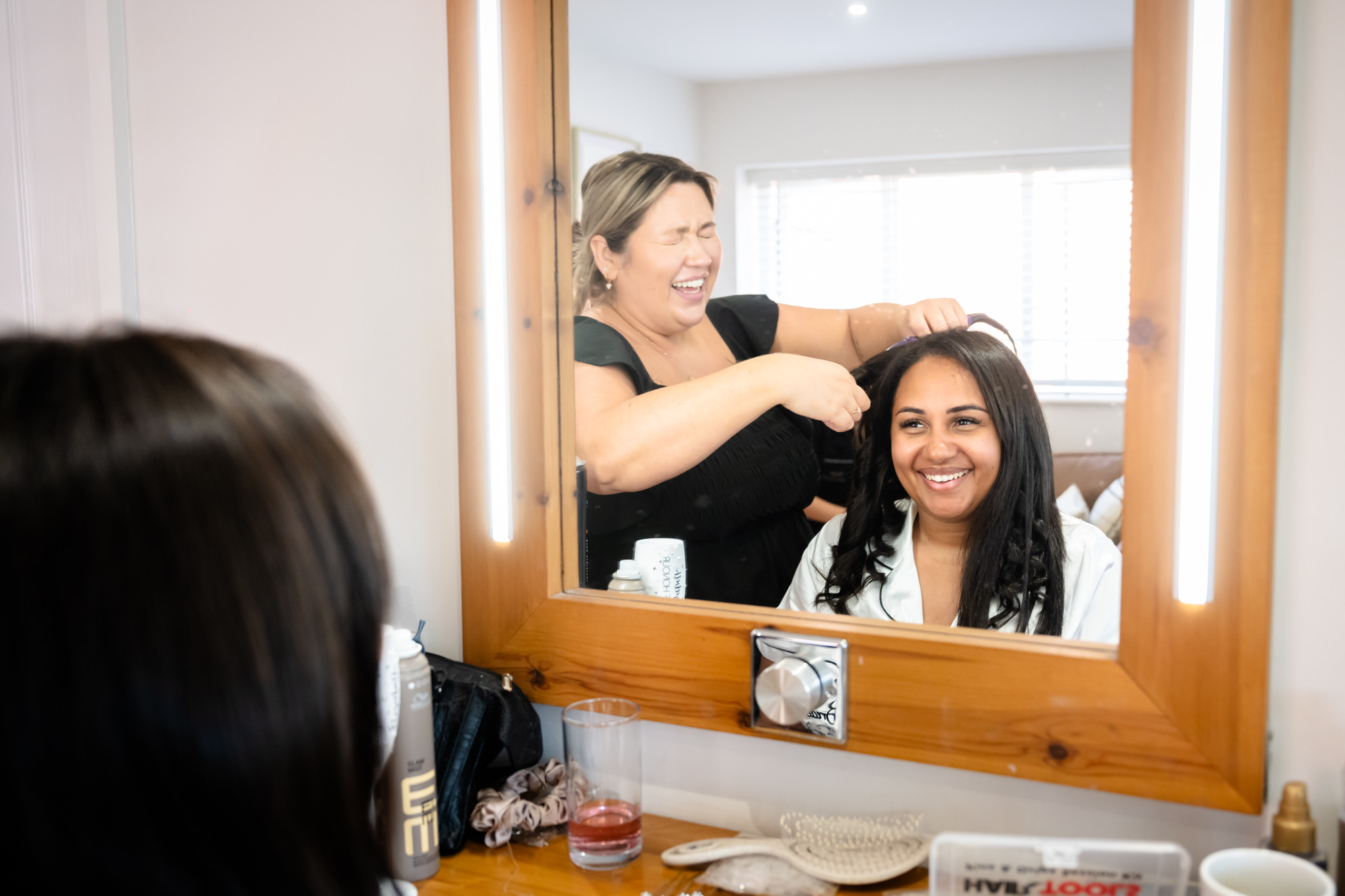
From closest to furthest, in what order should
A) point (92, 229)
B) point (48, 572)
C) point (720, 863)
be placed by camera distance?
point (48, 572), point (720, 863), point (92, 229)

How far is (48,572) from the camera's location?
1.28 feet

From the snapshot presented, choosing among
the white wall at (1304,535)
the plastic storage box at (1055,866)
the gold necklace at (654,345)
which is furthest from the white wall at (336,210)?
the plastic storage box at (1055,866)

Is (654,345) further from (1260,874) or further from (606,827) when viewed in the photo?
(1260,874)

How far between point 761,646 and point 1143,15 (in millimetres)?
653

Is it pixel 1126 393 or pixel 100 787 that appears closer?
pixel 100 787

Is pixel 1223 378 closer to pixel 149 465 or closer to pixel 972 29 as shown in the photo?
pixel 972 29

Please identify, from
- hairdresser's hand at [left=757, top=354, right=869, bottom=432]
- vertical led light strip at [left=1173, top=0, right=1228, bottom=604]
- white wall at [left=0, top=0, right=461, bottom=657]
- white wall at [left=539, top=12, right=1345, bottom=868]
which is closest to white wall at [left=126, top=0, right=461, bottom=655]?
white wall at [left=0, top=0, right=461, bottom=657]

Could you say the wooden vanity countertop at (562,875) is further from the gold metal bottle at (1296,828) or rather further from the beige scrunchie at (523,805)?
the gold metal bottle at (1296,828)

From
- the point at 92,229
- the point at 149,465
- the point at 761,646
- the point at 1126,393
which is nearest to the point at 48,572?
the point at 149,465

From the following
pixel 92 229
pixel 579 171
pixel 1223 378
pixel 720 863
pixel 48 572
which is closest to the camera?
pixel 48 572

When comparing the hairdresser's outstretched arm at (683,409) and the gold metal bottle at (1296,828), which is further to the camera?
the hairdresser's outstretched arm at (683,409)

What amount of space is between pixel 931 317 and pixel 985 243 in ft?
0.26

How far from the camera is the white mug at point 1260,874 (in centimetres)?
66

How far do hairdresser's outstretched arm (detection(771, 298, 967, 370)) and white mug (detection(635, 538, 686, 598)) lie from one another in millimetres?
241
